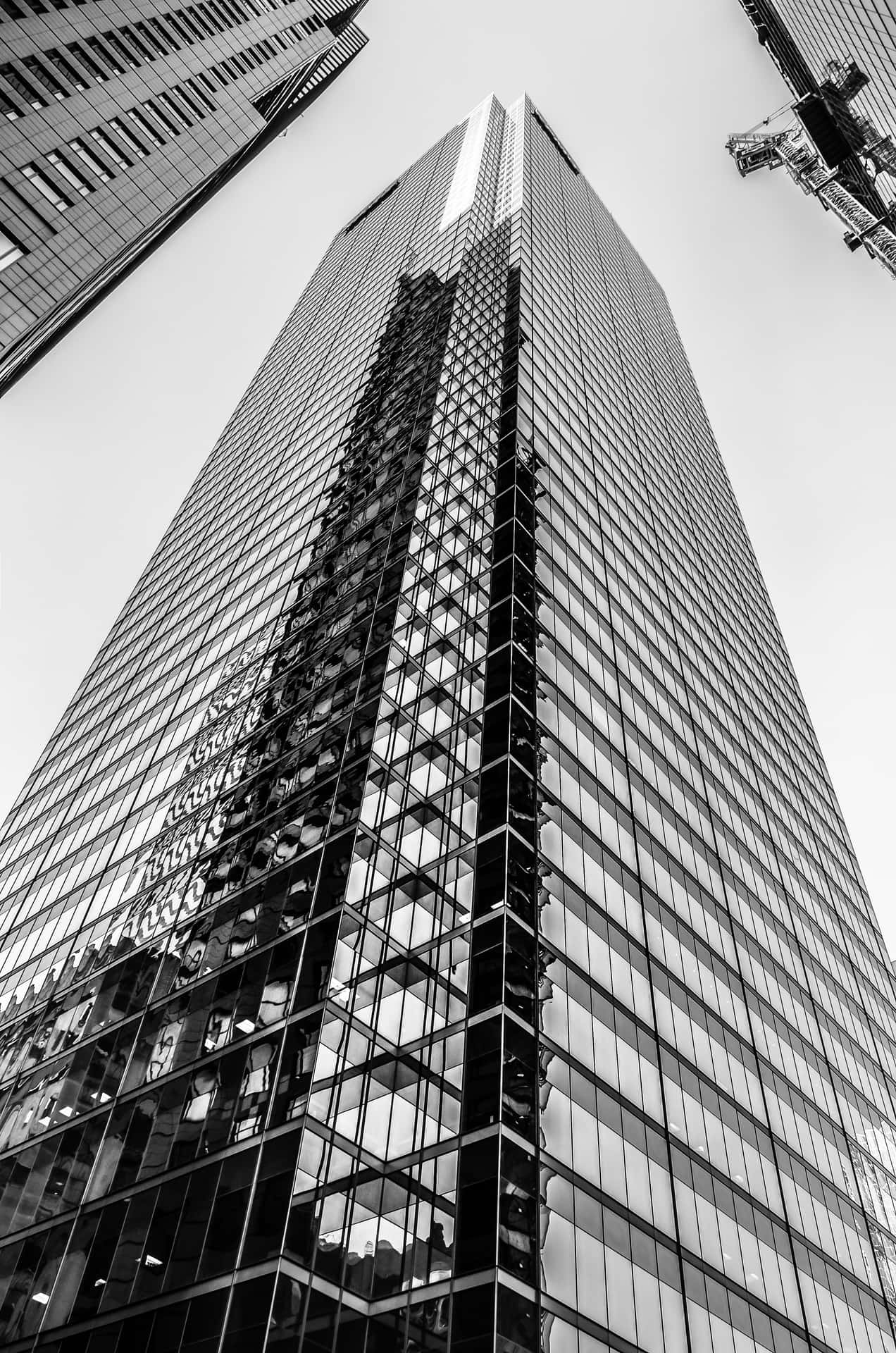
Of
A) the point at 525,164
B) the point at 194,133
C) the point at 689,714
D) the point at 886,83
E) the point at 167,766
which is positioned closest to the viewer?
the point at 167,766

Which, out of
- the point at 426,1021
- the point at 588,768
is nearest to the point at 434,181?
the point at 588,768

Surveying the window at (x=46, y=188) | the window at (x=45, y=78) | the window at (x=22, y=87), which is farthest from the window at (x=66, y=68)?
the window at (x=46, y=188)

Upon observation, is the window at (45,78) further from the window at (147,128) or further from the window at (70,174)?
the window at (147,128)

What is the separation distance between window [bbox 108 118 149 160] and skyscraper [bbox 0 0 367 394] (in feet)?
0.28

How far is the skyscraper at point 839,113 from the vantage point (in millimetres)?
79625

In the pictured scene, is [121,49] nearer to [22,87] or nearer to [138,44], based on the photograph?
[138,44]

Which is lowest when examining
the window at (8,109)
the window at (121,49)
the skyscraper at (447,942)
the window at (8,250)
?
the skyscraper at (447,942)

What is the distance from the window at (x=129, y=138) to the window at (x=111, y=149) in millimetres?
1184

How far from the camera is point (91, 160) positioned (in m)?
47.8

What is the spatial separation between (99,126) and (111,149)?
3.71ft

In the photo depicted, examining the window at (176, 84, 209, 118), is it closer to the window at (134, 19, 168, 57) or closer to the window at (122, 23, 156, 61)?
the window at (134, 19, 168, 57)

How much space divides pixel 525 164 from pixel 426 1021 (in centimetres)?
9280

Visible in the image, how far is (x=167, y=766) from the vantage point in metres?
48.9

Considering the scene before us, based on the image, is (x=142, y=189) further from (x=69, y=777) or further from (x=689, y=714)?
(x=689, y=714)
